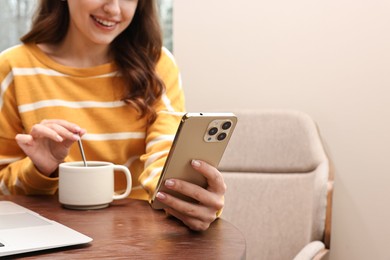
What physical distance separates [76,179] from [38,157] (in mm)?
151

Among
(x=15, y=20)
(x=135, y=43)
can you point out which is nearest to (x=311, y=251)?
(x=135, y=43)

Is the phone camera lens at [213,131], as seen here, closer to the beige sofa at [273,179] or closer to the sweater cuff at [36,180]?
the sweater cuff at [36,180]

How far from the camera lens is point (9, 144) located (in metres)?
1.43

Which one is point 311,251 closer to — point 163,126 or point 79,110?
point 163,126

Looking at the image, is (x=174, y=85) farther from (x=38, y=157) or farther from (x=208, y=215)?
(x=208, y=215)

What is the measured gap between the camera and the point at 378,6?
205cm

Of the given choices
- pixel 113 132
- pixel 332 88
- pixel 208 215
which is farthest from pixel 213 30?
pixel 208 215

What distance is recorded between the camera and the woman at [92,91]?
1.41 metres

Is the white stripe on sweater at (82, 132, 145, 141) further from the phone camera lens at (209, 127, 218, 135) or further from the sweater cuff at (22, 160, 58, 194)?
the phone camera lens at (209, 127, 218, 135)

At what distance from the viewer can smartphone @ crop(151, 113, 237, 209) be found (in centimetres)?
95

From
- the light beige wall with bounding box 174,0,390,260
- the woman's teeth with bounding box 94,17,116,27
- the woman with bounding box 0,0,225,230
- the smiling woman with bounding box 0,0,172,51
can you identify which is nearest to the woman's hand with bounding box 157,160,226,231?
the woman with bounding box 0,0,225,230

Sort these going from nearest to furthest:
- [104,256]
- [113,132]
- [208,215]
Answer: [104,256]
[208,215]
[113,132]

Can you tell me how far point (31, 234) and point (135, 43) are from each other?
0.77 m

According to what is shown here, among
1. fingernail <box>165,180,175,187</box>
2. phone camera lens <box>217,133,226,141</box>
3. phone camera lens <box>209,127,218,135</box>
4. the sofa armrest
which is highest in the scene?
phone camera lens <box>209,127,218,135</box>
